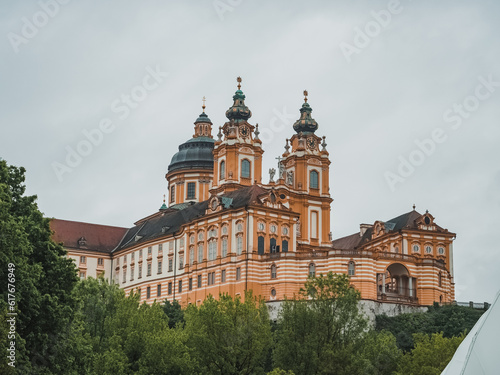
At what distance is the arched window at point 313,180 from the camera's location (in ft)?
407

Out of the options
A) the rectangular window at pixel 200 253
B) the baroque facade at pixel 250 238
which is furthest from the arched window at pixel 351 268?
the rectangular window at pixel 200 253

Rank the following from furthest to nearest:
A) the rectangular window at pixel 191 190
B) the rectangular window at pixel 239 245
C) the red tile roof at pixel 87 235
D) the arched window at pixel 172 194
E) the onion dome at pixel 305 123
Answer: the arched window at pixel 172 194
the rectangular window at pixel 191 190
the red tile roof at pixel 87 235
the onion dome at pixel 305 123
the rectangular window at pixel 239 245

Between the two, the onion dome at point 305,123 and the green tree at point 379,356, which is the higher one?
A: the onion dome at point 305,123

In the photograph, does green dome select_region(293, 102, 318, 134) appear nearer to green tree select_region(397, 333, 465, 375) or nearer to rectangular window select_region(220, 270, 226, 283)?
rectangular window select_region(220, 270, 226, 283)

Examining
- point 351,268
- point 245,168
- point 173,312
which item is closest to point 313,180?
point 245,168

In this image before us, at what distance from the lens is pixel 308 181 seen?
124 metres

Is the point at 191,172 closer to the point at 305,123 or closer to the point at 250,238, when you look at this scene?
the point at 305,123

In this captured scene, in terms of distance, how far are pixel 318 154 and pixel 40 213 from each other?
7331 centimetres

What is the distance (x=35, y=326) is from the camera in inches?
2007

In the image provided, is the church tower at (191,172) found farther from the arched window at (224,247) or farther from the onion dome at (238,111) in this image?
the arched window at (224,247)

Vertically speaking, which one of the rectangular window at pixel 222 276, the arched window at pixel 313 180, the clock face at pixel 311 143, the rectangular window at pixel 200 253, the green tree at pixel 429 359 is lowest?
the green tree at pixel 429 359

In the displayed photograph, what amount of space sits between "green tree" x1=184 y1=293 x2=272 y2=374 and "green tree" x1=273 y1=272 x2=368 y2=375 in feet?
6.02

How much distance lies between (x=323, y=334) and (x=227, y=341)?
7588 mm

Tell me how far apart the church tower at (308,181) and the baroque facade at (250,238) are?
14cm
